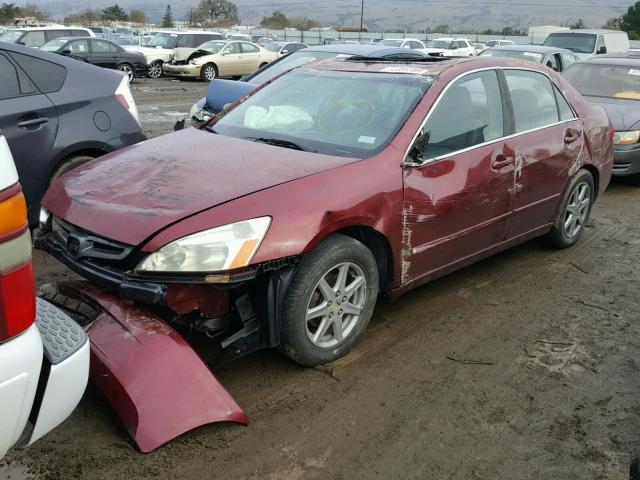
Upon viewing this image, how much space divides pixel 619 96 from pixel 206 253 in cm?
760

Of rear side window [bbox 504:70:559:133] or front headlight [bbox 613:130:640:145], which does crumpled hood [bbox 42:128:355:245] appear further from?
front headlight [bbox 613:130:640:145]

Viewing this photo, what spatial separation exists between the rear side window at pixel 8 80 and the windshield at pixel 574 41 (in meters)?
15.8

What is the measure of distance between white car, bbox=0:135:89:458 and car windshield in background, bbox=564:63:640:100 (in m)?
8.50

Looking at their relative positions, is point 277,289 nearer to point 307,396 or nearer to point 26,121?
point 307,396

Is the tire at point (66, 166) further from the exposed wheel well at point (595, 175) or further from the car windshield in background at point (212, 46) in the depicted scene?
the car windshield in background at point (212, 46)

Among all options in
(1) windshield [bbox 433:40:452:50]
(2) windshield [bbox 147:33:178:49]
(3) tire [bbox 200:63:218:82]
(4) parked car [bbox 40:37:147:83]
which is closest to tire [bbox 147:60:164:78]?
(2) windshield [bbox 147:33:178:49]

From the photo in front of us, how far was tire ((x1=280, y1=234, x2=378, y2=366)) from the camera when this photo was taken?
321 cm

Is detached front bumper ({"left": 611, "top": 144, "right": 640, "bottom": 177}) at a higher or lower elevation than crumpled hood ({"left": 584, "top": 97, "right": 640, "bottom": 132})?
lower

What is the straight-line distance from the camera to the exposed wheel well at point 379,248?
3619 millimetres

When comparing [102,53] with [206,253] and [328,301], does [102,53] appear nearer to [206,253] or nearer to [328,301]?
[328,301]

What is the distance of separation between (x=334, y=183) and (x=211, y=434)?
141cm

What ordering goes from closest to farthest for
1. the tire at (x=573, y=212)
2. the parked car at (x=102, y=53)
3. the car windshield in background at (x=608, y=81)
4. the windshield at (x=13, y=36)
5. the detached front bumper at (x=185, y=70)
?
1. the tire at (x=573, y=212)
2. the car windshield in background at (x=608, y=81)
3. the parked car at (x=102, y=53)
4. the windshield at (x=13, y=36)
5. the detached front bumper at (x=185, y=70)

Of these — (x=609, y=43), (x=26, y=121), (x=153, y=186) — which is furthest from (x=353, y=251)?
(x=609, y=43)

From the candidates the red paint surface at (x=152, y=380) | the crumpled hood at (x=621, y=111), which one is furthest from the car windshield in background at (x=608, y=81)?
the red paint surface at (x=152, y=380)
